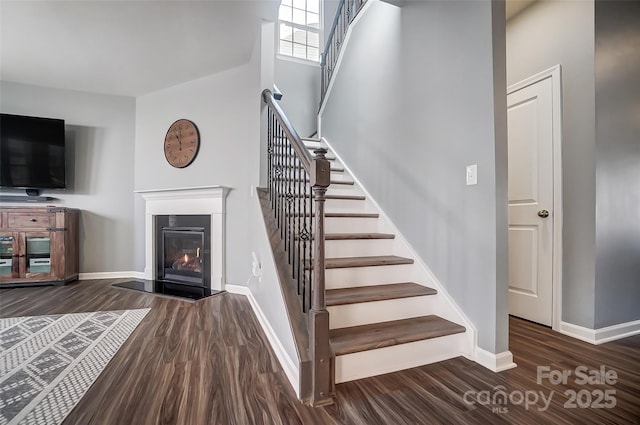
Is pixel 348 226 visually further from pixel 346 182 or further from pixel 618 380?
pixel 618 380

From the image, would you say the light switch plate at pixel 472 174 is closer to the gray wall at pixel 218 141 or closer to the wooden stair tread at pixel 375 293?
the wooden stair tread at pixel 375 293

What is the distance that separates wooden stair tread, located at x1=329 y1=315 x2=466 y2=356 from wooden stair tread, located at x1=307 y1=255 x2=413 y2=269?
41 cm

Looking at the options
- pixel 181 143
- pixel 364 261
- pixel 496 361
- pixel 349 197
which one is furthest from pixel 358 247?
pixel 181 143

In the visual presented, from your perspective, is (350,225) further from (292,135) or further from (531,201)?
(531,201)

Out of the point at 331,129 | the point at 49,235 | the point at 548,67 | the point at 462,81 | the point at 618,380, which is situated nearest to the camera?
the point at 618,380

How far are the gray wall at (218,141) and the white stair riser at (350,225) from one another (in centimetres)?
104

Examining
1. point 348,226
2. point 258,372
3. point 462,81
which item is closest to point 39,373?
point 258,372

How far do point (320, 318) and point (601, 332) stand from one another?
2.08 m

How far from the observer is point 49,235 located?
11.7 ft

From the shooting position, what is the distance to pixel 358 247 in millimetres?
2355

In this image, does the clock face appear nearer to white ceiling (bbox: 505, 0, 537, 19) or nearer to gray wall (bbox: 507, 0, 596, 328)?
white ceiling (bbox: 505, 0, 537, 19)

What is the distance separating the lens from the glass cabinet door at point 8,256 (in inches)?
136

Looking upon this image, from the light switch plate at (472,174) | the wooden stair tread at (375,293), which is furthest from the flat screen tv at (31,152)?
the light switch plate at (472,174)

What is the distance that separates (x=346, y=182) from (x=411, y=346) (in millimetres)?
1854
